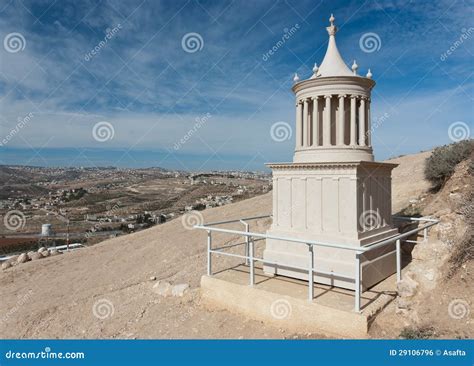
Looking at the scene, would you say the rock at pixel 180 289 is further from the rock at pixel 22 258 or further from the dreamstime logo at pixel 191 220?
the rock at pixel 22 258

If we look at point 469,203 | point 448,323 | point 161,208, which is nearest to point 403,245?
point 469,203

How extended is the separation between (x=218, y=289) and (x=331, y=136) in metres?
6.16

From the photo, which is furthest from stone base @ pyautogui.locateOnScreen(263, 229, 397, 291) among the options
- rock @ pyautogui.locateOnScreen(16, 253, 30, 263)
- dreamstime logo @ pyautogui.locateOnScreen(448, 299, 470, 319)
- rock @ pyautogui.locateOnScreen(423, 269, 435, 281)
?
rock @ pyautogui.locateOnScreen(16, 253, 30, 263)

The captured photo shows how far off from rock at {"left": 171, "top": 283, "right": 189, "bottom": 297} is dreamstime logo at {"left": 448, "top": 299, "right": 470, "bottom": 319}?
788 centimetres

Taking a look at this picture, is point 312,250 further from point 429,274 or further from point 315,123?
point 315,123

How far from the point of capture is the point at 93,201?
147ft

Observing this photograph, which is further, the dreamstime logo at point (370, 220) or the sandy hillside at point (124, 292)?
the sandy hillside at point (124, 292)

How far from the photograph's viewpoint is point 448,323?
20.9 ft

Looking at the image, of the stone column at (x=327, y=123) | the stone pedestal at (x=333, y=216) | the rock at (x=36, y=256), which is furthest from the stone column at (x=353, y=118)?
the rock at (x=36, y=256)

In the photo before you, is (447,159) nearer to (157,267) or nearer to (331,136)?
(331,136)

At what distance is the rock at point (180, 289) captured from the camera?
37.3 feet

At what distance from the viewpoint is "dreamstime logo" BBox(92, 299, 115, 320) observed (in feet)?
37.9
